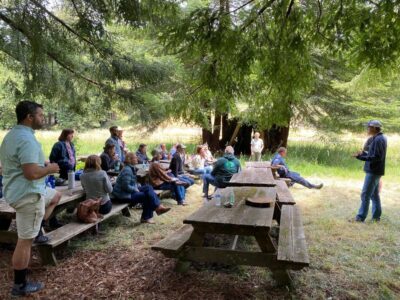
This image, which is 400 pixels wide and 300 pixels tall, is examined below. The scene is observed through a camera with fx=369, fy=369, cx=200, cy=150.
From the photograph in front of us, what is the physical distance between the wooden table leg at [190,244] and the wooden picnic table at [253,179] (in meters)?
1.96

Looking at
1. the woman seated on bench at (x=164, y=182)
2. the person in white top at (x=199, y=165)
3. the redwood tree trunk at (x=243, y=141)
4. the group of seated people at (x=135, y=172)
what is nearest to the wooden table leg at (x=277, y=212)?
the group of seated people at (x=135, y=172)

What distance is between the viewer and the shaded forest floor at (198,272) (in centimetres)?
352

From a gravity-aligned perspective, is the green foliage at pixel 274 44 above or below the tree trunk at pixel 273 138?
above

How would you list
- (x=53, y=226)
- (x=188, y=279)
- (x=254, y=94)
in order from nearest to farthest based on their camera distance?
(x=188, y=279) → (x=254, y=94) → (x=53, y=226)

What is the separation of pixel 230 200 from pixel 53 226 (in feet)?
9.14

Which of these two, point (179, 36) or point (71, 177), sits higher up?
point (179, 36)

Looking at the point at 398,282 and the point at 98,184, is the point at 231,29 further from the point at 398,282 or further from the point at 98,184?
the point at 398,282

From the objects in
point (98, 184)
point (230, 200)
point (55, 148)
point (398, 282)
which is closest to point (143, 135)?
point (55, 148)

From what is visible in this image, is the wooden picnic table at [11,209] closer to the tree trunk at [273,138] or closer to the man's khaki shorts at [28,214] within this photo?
the man's khaki shorts at [28,214]

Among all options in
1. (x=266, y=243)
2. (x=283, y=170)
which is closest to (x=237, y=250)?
(x=266, y=243)

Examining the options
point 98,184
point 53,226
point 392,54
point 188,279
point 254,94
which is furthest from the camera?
point 53,226

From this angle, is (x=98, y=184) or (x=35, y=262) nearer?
(x=35, y=262)

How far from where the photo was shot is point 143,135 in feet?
54.3

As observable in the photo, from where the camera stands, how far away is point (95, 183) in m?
5.03
